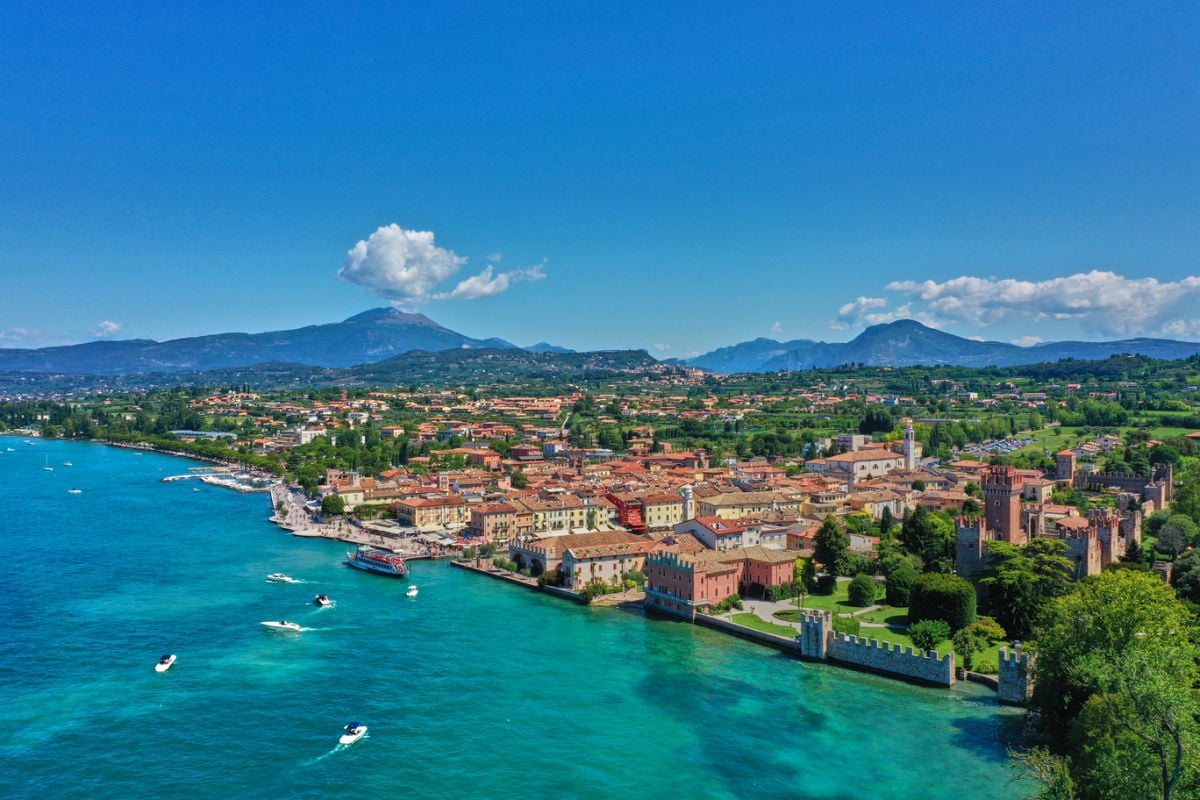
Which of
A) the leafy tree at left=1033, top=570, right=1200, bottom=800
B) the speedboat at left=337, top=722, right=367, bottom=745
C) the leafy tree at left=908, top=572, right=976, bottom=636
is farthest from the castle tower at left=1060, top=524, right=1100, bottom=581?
the speedboat at left=337, top=722, right=367, bottom=745

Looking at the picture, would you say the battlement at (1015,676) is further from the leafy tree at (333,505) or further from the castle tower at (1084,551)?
the leafy tree at (333,505)

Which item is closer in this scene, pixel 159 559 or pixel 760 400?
pixel 159 559

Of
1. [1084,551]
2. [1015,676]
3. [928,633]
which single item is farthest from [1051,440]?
[1015,676]

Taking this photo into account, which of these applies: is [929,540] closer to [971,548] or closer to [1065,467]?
[971,548]

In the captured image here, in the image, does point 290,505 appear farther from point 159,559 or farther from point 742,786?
point 742,786

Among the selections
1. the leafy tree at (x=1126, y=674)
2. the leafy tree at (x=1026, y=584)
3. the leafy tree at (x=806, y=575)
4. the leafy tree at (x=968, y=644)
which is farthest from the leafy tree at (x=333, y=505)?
the leafy tree at (x=1126, y=674)

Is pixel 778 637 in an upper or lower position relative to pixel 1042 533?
lower

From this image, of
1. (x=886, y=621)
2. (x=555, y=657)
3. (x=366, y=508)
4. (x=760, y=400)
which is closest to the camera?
(x=555, y=657)

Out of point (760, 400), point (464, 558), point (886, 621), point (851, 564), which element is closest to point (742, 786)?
point (886, 621)
